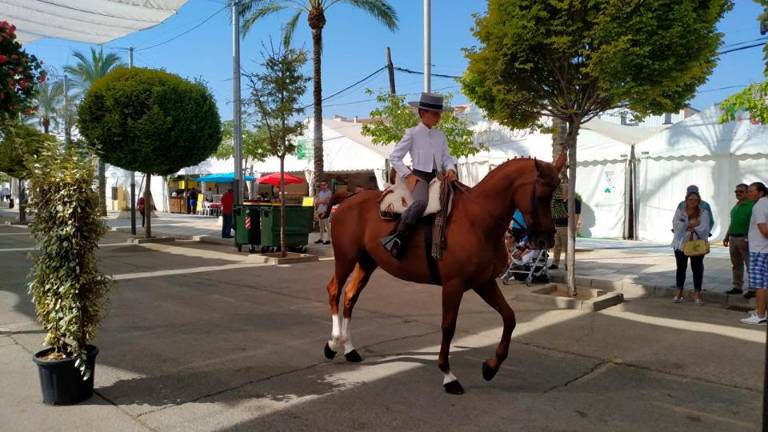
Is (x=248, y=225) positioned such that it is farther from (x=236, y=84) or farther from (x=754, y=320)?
(x=754, y=320)

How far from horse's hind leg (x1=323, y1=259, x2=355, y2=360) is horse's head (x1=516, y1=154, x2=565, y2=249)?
2018 millimetres

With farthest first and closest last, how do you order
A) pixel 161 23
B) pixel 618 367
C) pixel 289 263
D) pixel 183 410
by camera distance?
1. pixel 289 263
2. pixel 161 23
3. pixel 618 367
4. pixel 183 410

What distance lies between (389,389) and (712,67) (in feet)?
24.7

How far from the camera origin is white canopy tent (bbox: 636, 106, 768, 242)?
14.8 metres

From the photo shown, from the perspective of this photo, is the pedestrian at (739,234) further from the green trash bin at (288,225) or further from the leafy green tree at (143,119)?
the leafy green tree at (143,119)

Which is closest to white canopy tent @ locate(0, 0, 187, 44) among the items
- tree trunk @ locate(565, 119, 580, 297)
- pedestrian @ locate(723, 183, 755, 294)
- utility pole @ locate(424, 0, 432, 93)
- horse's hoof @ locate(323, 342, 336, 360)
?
utility pole @ locate(424, 0, 432, 93)

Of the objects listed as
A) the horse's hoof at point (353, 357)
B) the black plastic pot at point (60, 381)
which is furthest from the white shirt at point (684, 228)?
the black plastic pot at point (60, 381)

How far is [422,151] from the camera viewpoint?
200 inches

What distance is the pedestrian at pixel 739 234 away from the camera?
8453mm

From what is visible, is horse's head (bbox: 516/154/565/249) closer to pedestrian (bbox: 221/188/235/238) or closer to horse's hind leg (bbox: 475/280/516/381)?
horse's hind leg (bbox: 475/280/516/381)

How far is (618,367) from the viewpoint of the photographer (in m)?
5.19

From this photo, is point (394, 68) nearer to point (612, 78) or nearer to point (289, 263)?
point (289, 263)

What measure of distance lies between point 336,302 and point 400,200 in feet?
4.72

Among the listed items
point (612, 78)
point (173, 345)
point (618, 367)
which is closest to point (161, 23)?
point (173, 345)
